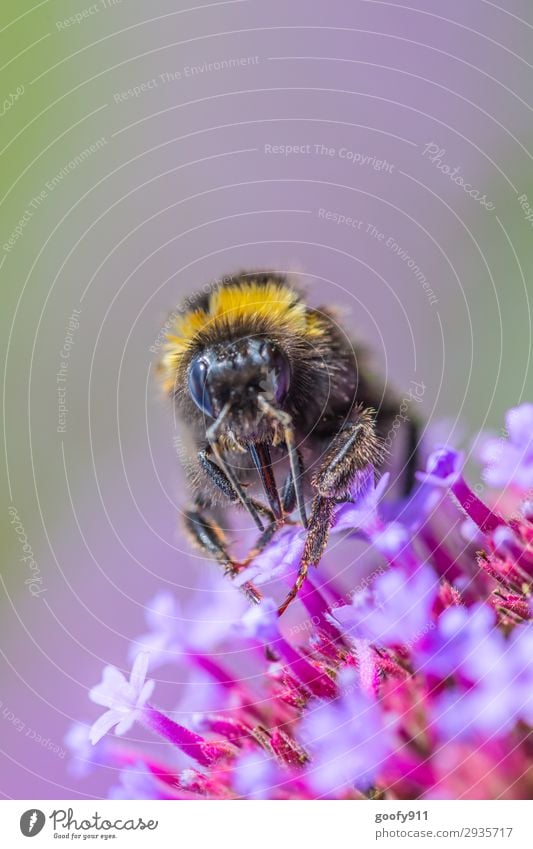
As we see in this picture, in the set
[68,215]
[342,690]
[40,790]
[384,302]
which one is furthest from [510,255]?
[40,790]

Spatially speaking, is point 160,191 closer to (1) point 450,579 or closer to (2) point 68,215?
(2) point 68,215
